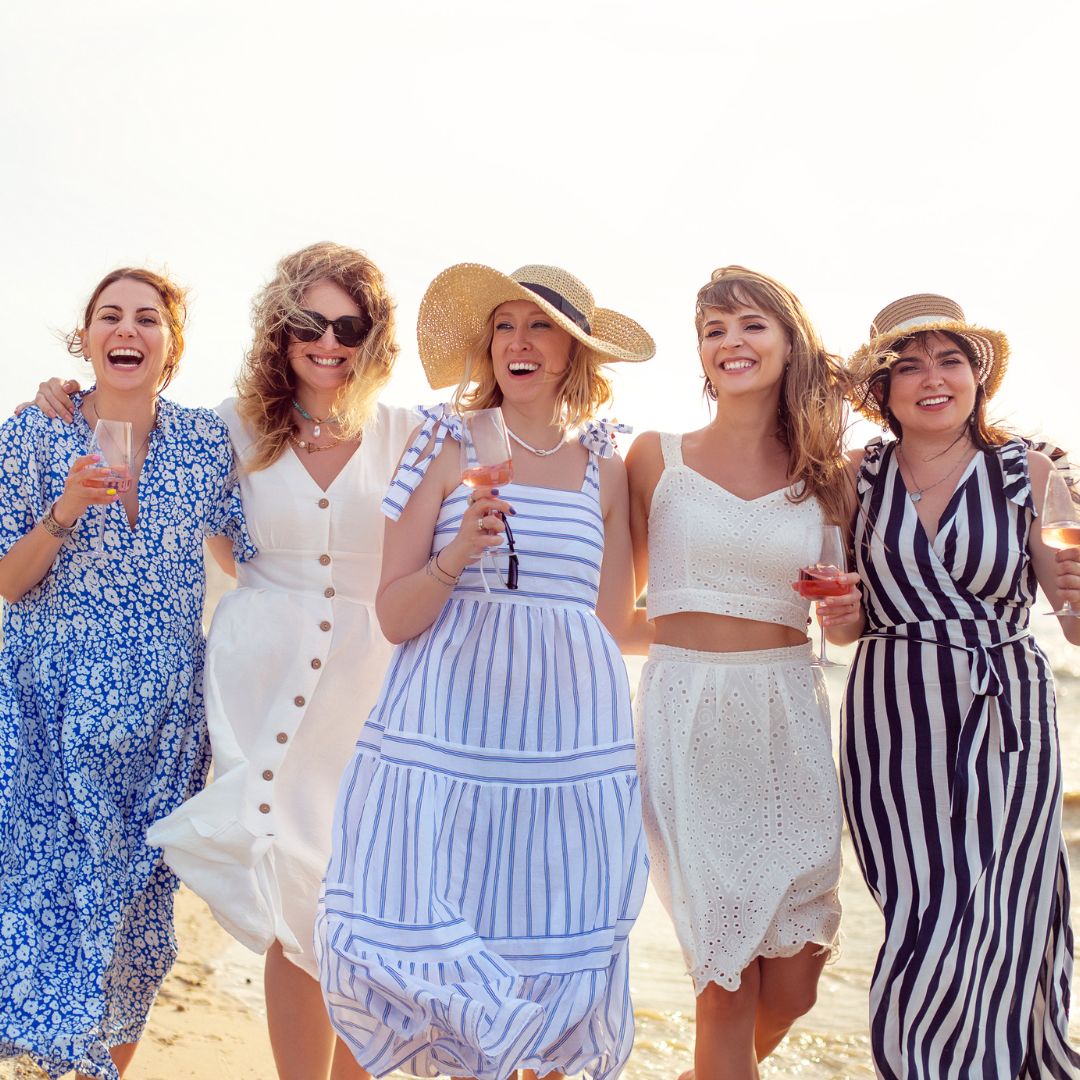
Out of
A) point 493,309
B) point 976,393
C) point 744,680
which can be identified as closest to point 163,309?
point 493,309

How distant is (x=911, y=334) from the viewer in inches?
172

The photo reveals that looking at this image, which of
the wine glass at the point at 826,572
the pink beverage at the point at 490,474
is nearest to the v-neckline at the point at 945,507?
the wine glass at the point at 826,572

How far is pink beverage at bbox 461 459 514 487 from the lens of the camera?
3.40 meters

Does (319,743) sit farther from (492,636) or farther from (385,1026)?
(385,1026)

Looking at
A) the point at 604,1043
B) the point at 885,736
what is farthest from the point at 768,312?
the point at 604,1043

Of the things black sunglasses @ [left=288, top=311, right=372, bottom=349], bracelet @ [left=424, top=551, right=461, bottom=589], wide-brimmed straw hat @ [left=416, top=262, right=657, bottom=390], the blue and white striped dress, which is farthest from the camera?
black sunglasses @ [left=288, top=311, right=372, bottom=349]

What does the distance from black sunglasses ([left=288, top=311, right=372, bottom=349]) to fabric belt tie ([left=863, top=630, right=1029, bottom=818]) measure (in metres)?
2.37

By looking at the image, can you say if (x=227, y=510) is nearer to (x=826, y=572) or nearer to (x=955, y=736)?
(x=826, y=572)

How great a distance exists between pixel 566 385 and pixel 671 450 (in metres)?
0.54

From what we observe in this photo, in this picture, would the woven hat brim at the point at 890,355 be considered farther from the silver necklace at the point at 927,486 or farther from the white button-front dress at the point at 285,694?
the white button-front dress at the point at 285,694

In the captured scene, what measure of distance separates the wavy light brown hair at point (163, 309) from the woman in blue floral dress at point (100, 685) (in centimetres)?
1

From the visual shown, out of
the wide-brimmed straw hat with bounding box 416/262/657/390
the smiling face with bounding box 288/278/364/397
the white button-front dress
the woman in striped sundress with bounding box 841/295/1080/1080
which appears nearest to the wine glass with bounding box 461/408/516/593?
the wide-brimmed straw hat with bounding box 416/262/657/390

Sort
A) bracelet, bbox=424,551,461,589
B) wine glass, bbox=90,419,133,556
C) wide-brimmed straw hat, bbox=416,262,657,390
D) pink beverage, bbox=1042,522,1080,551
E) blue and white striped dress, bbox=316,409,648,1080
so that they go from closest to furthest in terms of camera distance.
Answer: blue and white striped dress, bbox=316,409,648,1080
bracelet, bbox=424,551,461,589
wine glass, bbox=90,419,133,556
pink beverage, bbox=1042,522,1080,551
wide-brimmed straw hat, bbox=416,262,657,390

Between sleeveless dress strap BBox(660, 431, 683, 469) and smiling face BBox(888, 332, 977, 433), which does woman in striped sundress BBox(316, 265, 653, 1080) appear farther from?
smiling face BBox(888, 332, 977, 433)
